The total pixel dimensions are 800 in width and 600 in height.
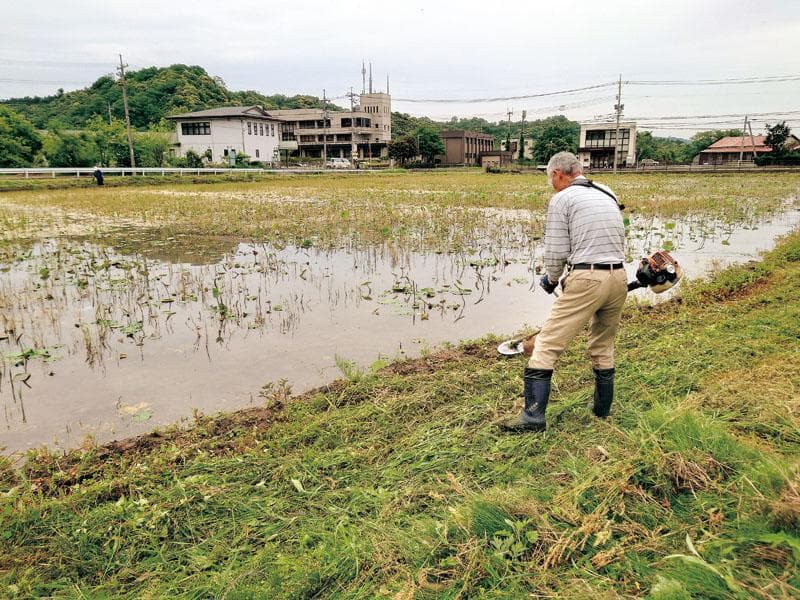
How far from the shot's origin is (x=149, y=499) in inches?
119

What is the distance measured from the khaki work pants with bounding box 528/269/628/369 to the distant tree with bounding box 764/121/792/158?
51.5 m

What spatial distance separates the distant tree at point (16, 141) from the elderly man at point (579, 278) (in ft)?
151

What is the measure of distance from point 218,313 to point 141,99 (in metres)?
65.6

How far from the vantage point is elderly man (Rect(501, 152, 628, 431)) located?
3.37 meters

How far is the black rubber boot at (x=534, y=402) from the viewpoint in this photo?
349 cm

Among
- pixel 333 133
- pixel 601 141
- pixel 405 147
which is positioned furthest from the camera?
pixel 333 133

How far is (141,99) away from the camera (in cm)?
6116

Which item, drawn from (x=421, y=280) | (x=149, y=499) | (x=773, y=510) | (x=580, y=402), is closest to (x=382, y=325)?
(x=421, y=280)

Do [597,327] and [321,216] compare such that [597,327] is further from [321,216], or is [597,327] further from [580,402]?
[321,216]

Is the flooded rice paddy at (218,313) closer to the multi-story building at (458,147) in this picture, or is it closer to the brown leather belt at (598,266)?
the brown leather belt at (598,266)

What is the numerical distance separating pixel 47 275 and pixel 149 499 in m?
7.43

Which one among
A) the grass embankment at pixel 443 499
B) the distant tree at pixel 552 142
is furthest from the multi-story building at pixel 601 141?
the grass embankment at pixel 443 499

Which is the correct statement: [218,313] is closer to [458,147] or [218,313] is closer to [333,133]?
[333,133]

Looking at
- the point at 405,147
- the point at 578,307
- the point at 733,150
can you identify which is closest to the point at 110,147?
the point at 405,147
